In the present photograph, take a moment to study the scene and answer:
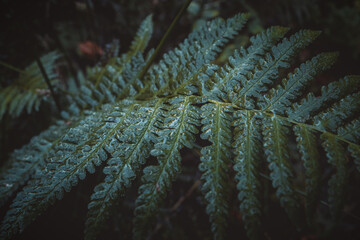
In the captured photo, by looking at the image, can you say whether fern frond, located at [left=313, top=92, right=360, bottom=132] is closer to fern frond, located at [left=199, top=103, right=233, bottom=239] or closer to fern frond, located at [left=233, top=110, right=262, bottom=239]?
fern frond, located at [left=233, top=110, right=262, bottom=239]

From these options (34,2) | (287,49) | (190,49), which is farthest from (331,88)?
(34,2)

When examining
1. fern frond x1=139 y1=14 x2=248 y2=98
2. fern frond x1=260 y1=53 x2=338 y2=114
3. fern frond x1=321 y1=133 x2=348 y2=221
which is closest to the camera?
fern frond x1=321 y1=133 x2=348 y2=221

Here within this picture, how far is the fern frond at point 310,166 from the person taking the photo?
0.84 m

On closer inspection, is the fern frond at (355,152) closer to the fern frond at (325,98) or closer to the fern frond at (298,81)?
the fern frond at (325,98)

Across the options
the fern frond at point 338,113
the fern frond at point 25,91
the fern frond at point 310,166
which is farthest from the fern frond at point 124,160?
the fern frond at point 25,91

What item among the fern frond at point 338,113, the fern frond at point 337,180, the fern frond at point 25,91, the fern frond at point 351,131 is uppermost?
the fern frond at point 25,91

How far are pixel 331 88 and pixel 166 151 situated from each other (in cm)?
90

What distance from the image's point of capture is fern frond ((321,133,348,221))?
0.80 metres

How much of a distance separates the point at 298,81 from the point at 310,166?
45 centimetres

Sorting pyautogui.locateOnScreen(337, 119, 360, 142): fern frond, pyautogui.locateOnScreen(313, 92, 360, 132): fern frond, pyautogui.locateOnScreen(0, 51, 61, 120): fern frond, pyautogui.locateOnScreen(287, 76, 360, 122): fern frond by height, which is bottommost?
pyautogui.locateOnScreen(337, 119, 360, 142): fern frond

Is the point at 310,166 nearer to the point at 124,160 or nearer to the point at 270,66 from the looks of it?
the point at 270,66

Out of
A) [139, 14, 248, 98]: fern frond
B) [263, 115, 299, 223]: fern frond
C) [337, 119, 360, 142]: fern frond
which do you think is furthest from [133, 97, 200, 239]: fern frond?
[337, 119, 360, 142]: fern frond

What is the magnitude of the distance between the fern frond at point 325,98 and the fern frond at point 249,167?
199mm

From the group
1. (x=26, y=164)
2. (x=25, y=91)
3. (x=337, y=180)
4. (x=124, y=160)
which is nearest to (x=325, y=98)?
(x=337, y=180)
